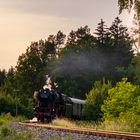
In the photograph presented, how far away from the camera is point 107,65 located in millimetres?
98875

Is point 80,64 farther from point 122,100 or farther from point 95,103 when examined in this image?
point 122,100

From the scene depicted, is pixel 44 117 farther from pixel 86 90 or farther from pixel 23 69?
pixel 23 69

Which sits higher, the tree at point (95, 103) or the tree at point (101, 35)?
the tree at point (101, 35)

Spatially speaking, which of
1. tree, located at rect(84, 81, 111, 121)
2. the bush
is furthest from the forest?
the bush

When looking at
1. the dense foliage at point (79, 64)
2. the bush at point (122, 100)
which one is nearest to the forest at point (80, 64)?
the dense foliage at point (79, 64)

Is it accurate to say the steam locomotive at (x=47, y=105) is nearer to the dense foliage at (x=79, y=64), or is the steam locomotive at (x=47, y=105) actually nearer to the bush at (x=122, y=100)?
the bush at (x=122, y=100)

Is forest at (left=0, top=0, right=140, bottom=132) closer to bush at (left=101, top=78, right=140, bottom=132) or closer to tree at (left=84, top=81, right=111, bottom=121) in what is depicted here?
tree at (left=84, top=81, right=111, bottom=121)

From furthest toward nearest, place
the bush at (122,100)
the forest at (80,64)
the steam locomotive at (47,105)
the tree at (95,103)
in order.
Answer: the forest at (80,64) < the tree at (95,103) < the bush at (122,100) < the steam locomotive at (47,105)

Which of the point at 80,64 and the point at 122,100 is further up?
the point at 80,64

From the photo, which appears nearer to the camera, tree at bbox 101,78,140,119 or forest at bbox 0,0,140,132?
tree at bbox 101,78,140,119

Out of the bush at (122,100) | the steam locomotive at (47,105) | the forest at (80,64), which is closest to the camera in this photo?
the steam locomotive at (47,105)

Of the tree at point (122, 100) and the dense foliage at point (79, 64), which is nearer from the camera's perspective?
the tree at point (122, 100)

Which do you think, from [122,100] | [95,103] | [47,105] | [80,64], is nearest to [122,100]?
[122,100]

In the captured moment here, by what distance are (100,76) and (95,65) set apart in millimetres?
3454
